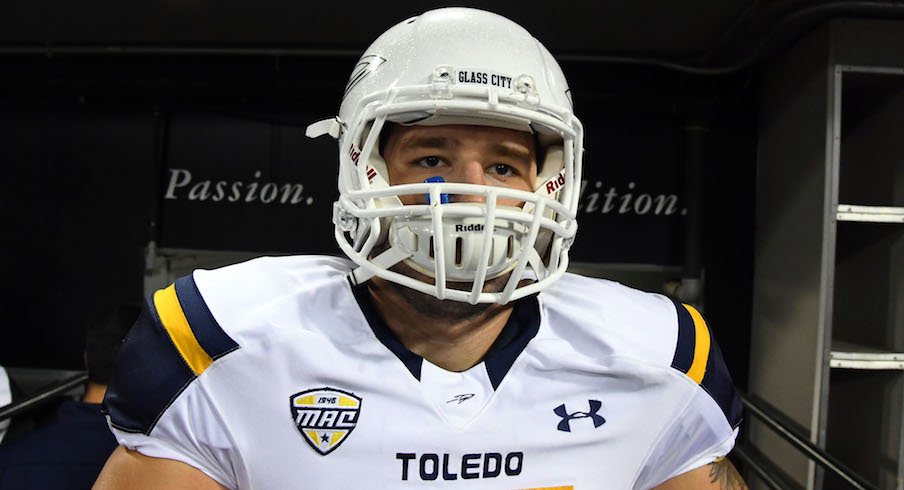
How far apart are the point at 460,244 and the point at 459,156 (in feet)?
0.48

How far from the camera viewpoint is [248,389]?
0.77 metres

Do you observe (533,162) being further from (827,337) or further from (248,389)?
(827,337)

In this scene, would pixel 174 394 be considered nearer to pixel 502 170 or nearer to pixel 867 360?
pixel 502 170

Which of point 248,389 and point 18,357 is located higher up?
point 248,389

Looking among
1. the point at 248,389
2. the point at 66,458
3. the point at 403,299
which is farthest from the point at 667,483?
the point at 66,458

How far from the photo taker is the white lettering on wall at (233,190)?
225 centimetres

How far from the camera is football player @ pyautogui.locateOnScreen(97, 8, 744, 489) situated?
76 cm

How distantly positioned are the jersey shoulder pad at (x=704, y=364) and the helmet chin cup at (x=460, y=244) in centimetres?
33

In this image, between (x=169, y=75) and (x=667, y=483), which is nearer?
(x=667, y=483)

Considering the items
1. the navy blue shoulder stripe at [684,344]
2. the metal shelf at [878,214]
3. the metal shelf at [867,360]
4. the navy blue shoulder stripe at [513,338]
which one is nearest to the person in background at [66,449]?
the navy blue shoulder stripe at [513,338]

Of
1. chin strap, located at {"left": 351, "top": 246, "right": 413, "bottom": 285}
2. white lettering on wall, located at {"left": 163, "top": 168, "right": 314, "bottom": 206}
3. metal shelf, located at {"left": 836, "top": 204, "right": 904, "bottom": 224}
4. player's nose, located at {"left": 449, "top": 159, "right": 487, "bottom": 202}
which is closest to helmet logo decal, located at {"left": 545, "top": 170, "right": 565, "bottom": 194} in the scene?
player's nose, located at {"left": 449, "top": 159, "right": 487, "bottom": 202}

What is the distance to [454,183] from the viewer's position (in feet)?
2.52

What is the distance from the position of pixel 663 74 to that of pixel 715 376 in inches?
63.4

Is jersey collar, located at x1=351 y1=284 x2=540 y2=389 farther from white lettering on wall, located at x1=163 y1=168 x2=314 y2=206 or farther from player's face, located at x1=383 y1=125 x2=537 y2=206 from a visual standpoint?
white lettering on wall, located at x1=163 y1=168 x2=314 y2=206
